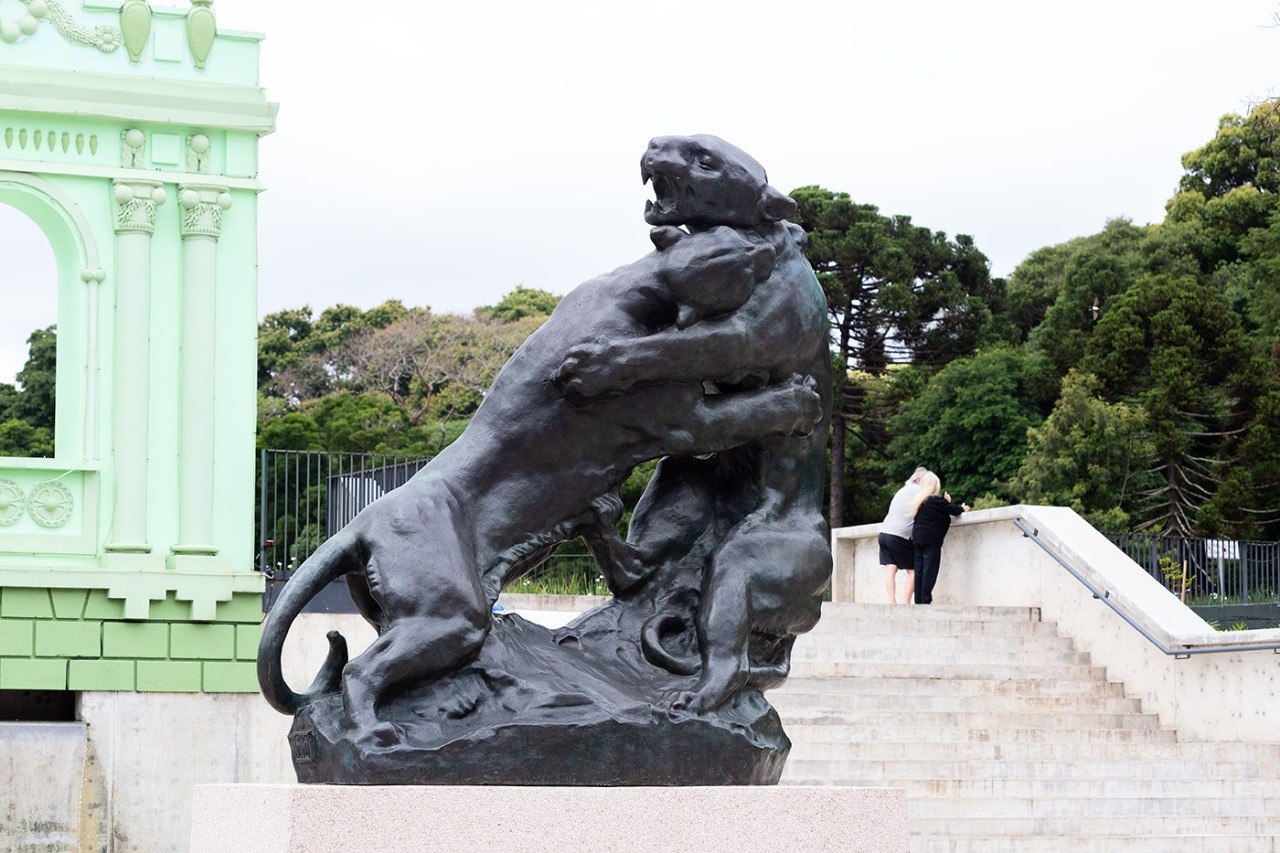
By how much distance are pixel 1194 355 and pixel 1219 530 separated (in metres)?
3.40

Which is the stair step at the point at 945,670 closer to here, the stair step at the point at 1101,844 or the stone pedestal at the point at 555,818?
the stair step at the point at 1101,844

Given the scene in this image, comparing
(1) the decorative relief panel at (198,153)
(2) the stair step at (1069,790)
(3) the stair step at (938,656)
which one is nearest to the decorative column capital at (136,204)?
(1) the decorative relief panel at (198,153)

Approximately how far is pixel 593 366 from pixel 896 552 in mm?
11307

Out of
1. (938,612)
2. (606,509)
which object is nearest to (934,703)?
(938,612)

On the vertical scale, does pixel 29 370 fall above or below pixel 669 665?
above

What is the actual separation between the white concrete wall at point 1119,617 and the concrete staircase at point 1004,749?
6.6 inches

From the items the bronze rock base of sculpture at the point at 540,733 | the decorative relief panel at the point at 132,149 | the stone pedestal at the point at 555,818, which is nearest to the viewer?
the stone pedestal at the point at 555,818

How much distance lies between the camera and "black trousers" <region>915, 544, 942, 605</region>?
1552 centimetres

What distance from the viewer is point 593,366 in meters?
4.52

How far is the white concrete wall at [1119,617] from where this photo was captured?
453 inches

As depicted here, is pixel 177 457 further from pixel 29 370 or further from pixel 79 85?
pixel 29 370

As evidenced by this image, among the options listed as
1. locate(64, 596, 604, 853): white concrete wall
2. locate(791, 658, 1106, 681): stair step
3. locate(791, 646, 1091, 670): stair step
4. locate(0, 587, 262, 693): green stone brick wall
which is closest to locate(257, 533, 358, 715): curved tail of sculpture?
locate(791, 658, 1106, 681): stair step

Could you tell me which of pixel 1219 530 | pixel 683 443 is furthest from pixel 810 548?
pixel 1219 530

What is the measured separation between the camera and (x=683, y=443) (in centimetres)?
466
